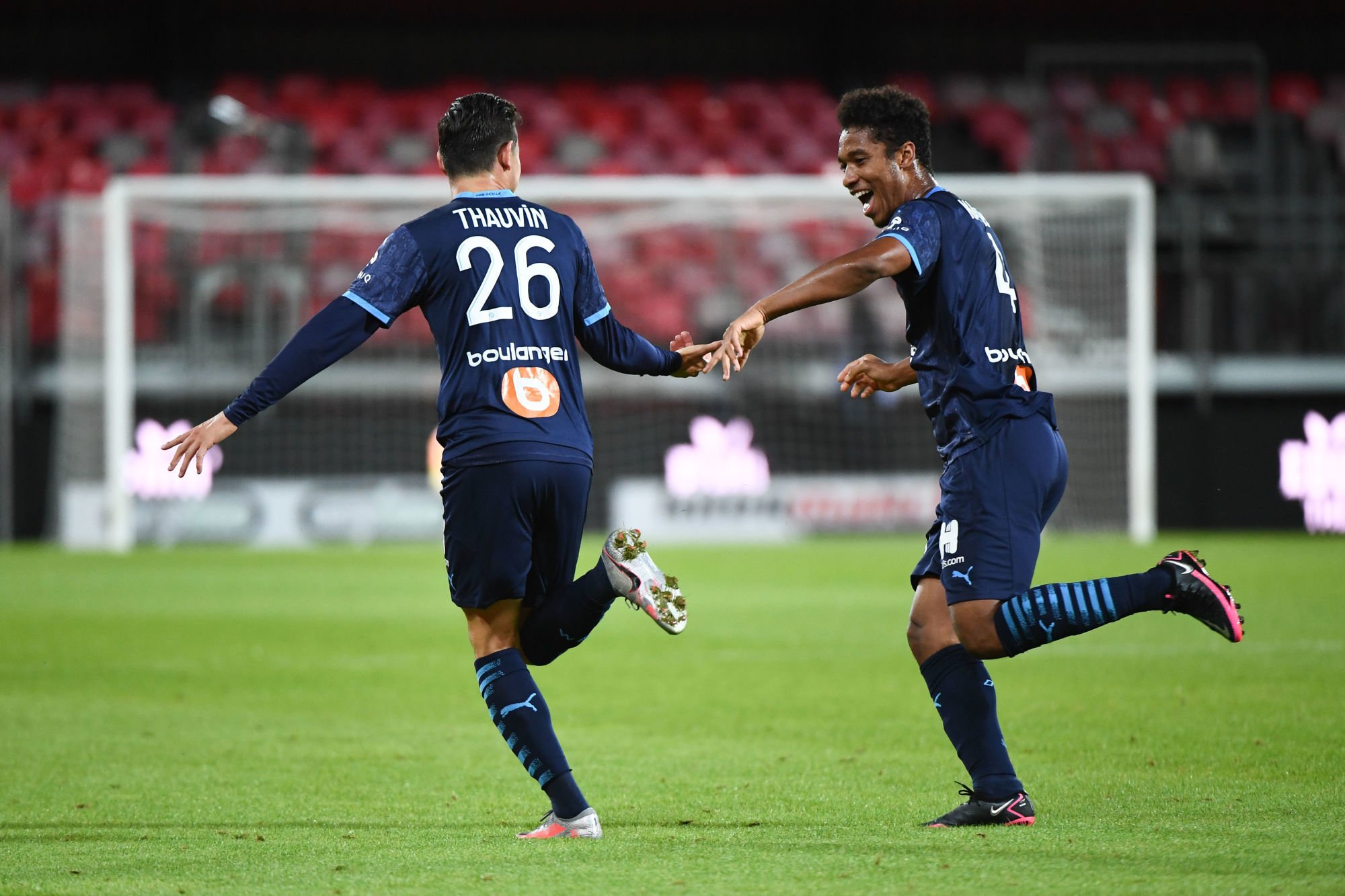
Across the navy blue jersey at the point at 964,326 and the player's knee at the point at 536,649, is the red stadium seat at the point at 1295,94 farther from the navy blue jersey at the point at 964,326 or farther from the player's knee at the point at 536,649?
the player's knee at the point at 536,649

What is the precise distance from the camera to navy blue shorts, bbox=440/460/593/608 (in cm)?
396

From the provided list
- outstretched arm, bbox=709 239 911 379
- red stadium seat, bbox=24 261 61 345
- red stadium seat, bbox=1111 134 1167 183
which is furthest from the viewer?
red stadium seat, bbox=1111 134 1167 183

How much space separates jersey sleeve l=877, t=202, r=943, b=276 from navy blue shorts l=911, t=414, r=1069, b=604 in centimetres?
47

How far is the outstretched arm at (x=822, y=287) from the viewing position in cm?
396

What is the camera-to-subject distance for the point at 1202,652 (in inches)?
326

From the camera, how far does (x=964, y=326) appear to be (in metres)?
4.18

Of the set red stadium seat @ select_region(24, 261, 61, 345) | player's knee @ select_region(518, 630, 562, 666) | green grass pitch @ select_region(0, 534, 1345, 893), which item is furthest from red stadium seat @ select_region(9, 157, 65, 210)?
player's knee @ select_region(518, 630, 562, 666)

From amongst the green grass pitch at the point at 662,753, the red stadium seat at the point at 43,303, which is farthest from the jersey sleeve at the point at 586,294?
the red stadium seat at the point at 43,303

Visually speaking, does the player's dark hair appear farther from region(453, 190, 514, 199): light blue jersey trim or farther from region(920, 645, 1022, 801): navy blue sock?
region(920, 645, 1022, 801): navy blue sock

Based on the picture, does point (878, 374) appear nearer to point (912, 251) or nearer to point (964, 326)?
point (964, 326)

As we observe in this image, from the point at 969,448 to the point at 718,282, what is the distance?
14.6 m

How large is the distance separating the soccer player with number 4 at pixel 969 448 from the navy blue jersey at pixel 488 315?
44 centimetres

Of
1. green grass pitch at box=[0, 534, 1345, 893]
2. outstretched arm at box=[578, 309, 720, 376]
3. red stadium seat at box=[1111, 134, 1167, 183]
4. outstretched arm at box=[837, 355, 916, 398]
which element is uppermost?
red stadium seat at box=[1111, 134, 1167, 183]

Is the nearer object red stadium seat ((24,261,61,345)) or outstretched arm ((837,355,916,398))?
outstretched arm ((837,355,916,398))
